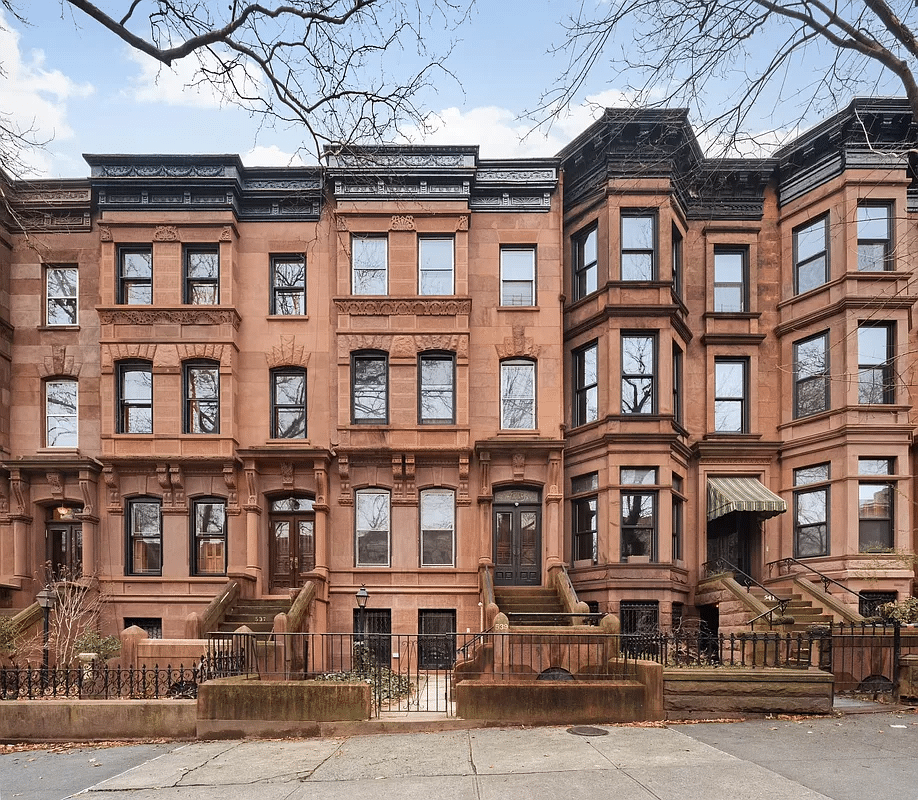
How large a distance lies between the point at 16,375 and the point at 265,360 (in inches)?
265

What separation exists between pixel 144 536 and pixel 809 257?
63.4 ft

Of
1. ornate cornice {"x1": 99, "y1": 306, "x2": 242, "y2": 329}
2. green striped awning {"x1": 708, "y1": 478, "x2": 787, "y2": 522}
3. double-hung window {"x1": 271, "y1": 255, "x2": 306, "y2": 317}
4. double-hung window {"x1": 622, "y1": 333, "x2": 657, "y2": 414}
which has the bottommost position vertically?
green striped awning {"x1": 708, "y1": 478, "x2": 787, "y2": 522}

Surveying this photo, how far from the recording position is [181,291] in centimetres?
1783

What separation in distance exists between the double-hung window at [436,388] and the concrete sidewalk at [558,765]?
9297 mm

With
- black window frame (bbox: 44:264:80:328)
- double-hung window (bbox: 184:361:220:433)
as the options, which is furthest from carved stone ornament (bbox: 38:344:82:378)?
double-hung window (bbox: 184:361:220:433)

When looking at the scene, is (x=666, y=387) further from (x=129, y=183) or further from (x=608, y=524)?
(x=129, y=183)

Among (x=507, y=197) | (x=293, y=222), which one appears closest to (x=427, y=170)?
(x=507, y=197)

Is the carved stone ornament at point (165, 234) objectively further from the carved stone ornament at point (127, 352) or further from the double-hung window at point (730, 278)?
the double-hung window at point (730, 278)

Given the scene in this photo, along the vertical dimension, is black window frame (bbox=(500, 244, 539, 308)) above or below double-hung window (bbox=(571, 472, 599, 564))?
above

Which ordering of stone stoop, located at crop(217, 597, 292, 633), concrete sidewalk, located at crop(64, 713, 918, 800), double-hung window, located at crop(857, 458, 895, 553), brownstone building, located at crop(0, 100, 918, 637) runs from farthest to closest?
brownstone building, located at crop(0, 100, 918, 637)
double-hung window, located at crop(857, 458, 895, 553)
stone stoop, located at crop(217, 597, 292, 633)
concrete sidewalk, located at crop(64, 713, 918, 800)

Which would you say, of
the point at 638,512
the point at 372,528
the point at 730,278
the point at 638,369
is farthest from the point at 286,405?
the point at 730,278

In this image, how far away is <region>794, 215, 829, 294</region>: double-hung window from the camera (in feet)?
59.3

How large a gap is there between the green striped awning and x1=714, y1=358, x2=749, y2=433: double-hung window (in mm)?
1570

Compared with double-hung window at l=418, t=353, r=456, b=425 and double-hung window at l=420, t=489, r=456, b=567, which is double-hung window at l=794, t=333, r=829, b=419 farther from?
double-hung window at l=420, t=489, r=456, b=567
